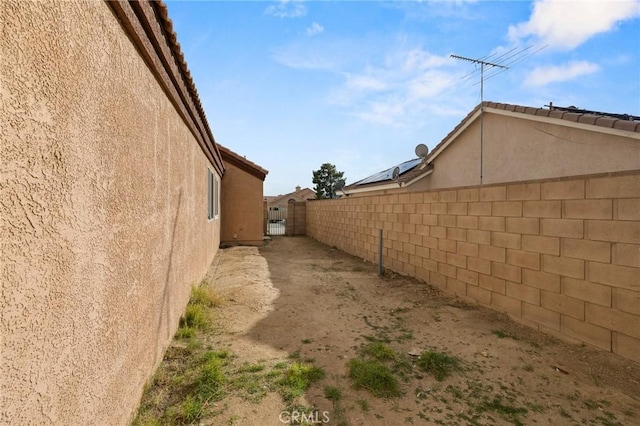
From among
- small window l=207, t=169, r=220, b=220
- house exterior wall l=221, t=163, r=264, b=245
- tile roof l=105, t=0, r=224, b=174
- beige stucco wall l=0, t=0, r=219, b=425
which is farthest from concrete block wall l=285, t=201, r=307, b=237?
beige stucco wall l=0, t=0, r=219, b=425

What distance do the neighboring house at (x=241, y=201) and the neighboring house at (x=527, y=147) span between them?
5915 mm

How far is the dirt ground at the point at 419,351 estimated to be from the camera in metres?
2.63

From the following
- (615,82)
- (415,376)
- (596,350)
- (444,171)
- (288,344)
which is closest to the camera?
(415,376)

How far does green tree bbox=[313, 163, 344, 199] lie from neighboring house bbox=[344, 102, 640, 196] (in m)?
31.0

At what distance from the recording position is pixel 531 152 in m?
8.30

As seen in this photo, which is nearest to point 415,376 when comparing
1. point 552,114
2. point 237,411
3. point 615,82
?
point 237,411

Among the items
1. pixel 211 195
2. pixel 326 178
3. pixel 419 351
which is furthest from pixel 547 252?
pixel 326 178

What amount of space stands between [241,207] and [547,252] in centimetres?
1111

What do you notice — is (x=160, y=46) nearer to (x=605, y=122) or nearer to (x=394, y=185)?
A: (x=605, y=122)

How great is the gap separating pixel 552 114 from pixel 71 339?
31.3 ft

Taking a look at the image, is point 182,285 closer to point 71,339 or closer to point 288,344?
point 288,344

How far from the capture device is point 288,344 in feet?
12.8

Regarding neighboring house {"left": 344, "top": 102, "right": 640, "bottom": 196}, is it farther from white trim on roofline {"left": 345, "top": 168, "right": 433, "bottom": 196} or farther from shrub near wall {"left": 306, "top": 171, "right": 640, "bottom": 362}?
shrub near wall {"left": 306, "top": 171, "right": 640, "bottom": 362}

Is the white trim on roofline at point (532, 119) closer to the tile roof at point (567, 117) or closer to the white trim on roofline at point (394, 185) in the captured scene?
the tile roof at point (567, 117)
